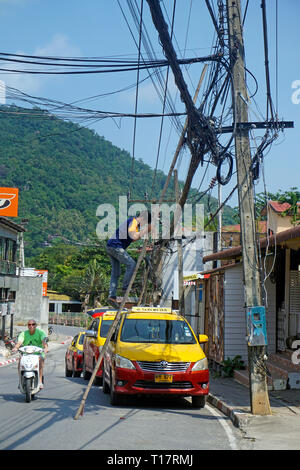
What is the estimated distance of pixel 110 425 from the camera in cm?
917

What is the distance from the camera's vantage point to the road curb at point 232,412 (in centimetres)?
991

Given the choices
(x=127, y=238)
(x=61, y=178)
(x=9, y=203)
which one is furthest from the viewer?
(x=61, y=178)

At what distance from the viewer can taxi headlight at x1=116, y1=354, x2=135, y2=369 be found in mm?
11414

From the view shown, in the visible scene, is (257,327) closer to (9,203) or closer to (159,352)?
(159,352)

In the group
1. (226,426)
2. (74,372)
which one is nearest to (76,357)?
(74,372)

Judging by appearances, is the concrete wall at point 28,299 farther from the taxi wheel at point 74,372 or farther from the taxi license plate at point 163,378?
the taxi license plate at point 163,378

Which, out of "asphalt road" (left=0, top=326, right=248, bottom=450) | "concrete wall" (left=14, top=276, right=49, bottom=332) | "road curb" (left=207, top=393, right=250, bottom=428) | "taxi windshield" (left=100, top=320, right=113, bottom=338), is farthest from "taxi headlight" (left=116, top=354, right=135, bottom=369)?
"concrete wall" (left=14, top=276, right=49, bottom=332)

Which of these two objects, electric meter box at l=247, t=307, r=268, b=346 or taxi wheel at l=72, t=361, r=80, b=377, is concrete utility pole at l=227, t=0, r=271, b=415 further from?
taxi wheel at l=72, t=361, r=80, b=377

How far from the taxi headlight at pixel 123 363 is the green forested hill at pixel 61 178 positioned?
78.9 meters

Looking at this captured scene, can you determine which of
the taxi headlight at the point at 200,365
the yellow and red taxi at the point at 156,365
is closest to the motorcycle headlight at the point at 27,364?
the yellow and red taxi at the point at 156,365

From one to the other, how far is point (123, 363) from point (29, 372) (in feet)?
6.21

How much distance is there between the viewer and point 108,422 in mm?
9469
